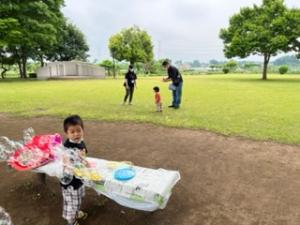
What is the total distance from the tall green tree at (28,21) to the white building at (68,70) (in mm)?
6518

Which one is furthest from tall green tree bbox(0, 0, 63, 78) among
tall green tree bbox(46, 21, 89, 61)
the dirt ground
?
the dirt ground

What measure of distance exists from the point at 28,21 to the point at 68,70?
1099 centimetres

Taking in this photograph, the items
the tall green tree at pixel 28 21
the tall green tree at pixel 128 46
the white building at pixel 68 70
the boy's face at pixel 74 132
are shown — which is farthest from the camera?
the tall green tree at pixel 128 46

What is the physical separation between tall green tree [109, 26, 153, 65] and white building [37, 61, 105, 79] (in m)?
4.68

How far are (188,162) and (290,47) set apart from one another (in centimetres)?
2655

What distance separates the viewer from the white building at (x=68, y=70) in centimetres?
3575

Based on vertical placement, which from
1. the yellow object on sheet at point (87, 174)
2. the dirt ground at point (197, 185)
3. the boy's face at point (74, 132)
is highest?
the boy's face at point (74, 132)

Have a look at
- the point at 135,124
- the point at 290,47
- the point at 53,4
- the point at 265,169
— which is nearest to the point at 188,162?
the point at 265,169

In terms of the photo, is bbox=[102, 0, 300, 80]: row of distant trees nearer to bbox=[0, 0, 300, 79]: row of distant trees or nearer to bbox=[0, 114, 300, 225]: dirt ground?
bbox=[0, 0, 300, 79]: row of distant trees

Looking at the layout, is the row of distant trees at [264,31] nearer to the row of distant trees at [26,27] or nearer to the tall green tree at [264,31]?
the tall green tree at [264,31]

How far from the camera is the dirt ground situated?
3.18 meters

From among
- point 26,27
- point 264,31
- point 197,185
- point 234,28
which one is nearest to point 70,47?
point 26,27

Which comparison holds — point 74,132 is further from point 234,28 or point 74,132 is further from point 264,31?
point 234,28

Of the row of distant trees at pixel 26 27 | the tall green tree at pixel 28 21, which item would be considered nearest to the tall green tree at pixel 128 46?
the row of distant trees at pixel 26 27
